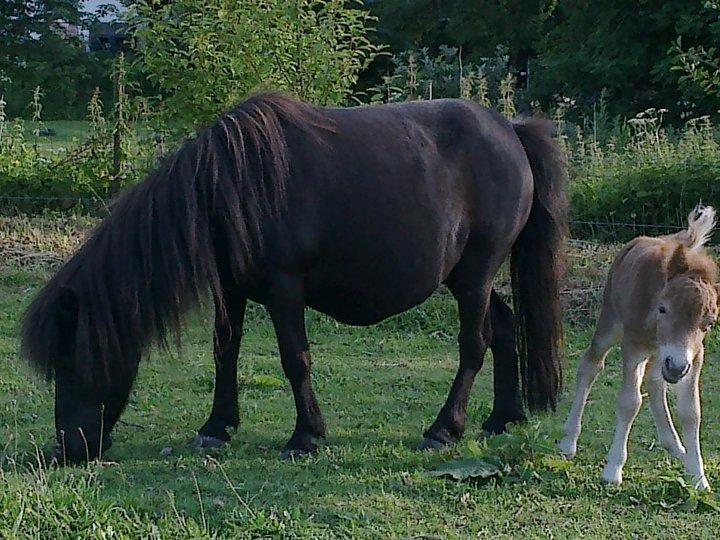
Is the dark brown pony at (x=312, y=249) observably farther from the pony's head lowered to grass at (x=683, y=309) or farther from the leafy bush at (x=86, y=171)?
the leafy bush at (x=86, y=171)

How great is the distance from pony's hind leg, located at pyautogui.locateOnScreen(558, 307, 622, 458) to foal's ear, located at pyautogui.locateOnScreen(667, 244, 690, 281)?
0.65 metres

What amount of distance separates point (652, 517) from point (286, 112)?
257 centimetres

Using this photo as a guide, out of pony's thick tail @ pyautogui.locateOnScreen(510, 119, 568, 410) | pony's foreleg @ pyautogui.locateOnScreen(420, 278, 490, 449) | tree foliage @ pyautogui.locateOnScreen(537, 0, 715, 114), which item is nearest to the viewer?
pony's foreleg @ pyautogui.locateOnScreen(420, 278, 490, 449)

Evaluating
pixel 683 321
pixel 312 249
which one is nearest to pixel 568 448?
pixel 683 321

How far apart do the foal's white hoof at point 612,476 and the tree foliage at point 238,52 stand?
19.2 ft

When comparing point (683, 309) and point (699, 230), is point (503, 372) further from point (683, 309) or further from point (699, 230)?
point (683, 309)

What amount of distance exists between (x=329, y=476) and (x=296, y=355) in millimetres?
655

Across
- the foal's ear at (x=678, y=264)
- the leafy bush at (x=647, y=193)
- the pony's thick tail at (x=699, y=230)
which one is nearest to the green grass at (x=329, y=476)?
the foal's ear at (x=678, y=264)

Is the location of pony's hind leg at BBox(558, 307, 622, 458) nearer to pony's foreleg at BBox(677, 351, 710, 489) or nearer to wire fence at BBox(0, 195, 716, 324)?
pony's foreleg at BBox(677, 351, 710, 489)

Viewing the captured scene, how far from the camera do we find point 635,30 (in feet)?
53.9

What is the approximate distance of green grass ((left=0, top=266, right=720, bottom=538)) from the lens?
3.72 m

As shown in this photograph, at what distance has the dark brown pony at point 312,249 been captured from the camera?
441 cm

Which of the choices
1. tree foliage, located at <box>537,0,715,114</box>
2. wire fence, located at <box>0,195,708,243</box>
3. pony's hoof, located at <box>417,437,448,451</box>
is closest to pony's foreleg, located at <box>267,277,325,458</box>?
pony's hoof, located at <box>417,437,448,451</box>

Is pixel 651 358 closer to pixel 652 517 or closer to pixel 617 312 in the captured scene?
pixel 617 312
